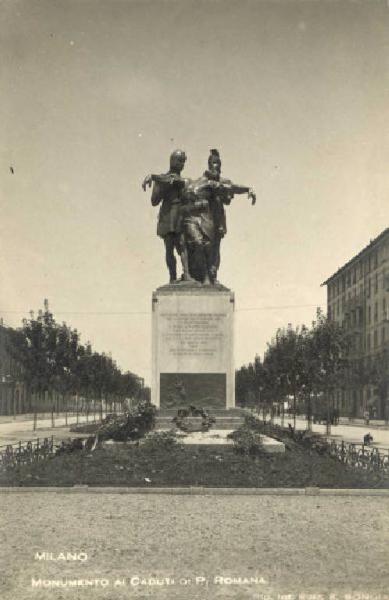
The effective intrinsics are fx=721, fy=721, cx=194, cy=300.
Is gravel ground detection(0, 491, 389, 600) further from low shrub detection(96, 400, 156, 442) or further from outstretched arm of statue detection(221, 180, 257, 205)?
outstretched arm of statue detection(221, 180, 257, 205)

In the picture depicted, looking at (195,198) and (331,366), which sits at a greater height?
(195,198)

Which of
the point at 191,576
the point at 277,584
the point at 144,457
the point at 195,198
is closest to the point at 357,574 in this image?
the point at 277,584

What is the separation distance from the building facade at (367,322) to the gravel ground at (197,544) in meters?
52.5

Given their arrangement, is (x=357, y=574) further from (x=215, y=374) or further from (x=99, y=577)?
(x=215, y=374)

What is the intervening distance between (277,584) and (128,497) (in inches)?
210

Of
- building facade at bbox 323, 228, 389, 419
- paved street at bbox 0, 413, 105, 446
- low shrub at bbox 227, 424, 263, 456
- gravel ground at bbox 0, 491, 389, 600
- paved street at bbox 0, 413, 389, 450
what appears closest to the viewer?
gravel ground at bbox 0, 491, 389, 600

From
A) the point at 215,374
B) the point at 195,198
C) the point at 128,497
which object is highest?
the point at 195,198

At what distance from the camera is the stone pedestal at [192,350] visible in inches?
671

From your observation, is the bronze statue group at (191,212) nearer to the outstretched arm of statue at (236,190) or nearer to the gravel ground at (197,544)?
the outstretched arm of statue at (236,190)

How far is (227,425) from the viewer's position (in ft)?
54.3

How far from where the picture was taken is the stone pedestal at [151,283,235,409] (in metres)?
17.0

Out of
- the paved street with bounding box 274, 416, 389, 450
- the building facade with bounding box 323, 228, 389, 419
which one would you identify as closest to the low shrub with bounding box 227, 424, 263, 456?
the paved street with bounding box 274, 416, 389, 450

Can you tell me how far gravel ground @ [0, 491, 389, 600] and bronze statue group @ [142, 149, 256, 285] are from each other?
7.46m

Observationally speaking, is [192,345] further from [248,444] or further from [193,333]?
[248,444]
